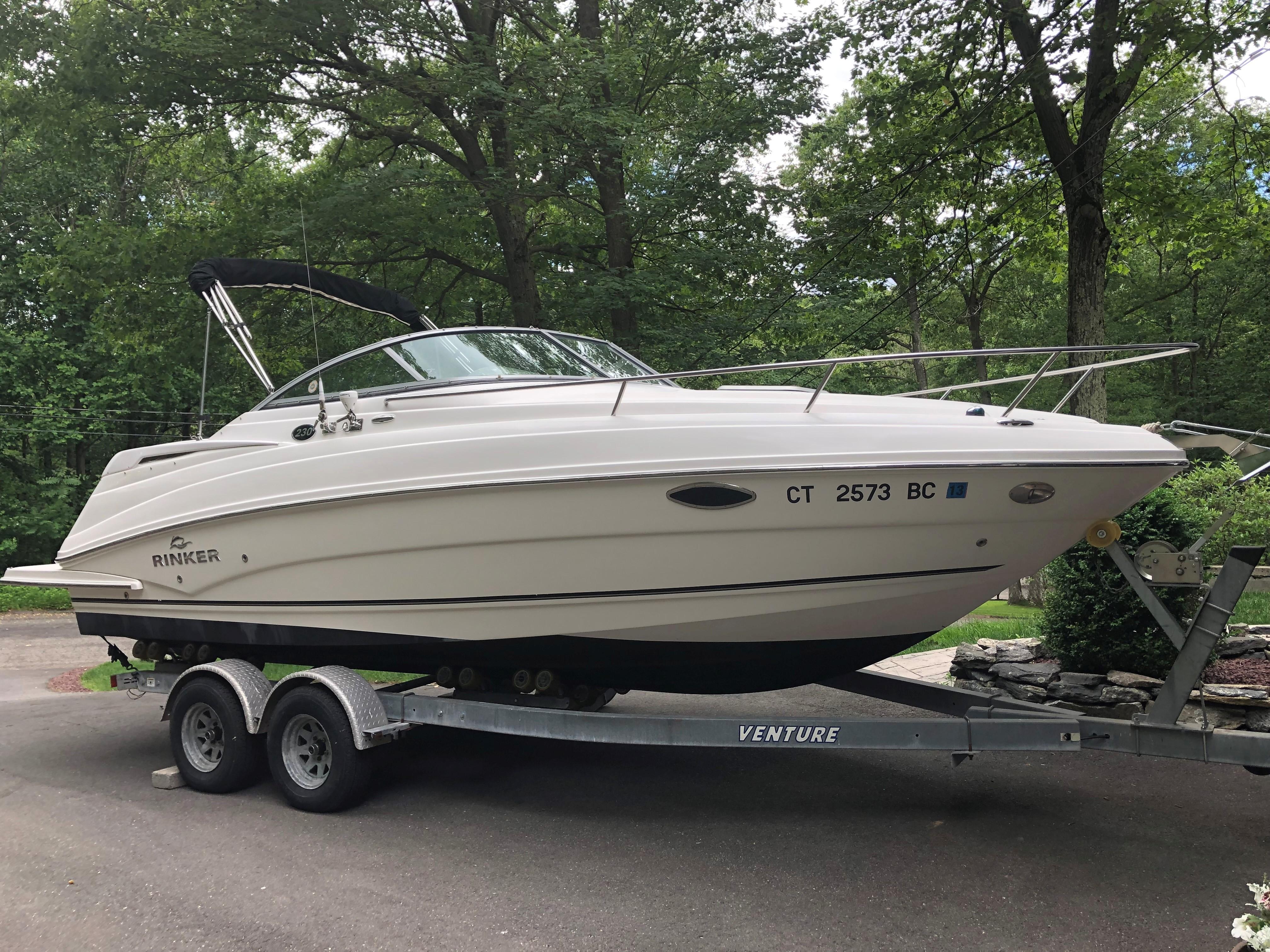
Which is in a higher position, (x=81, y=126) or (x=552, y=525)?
(x=81, y=126)

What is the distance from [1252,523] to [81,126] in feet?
50.7

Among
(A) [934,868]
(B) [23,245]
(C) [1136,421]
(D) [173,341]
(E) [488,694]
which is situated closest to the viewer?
(A) [934,868]

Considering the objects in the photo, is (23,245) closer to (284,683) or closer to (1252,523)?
(284,683)

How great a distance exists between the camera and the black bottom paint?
4.13 metres

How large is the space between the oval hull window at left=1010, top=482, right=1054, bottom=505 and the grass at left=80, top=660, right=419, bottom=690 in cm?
633

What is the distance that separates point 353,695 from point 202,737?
136cm

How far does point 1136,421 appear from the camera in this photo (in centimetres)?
2084

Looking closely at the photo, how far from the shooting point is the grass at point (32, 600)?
17.0 meters

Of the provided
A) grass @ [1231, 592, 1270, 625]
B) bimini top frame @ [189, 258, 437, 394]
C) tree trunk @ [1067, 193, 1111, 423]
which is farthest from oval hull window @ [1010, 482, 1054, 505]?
tree trunk @ [1067, 193, 1111, 423]

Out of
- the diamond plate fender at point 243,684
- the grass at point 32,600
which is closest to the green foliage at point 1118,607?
the diamond plate fender at point 243,684

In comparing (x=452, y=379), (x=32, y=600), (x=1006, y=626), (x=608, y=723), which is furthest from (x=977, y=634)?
(x=32, y=600)

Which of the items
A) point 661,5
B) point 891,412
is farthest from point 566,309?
point 891,412

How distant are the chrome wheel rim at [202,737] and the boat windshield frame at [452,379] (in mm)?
1843

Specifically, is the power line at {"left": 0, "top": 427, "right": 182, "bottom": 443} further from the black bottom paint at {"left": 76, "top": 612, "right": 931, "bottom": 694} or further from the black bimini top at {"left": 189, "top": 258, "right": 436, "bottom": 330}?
the black bottom paint at {"left": 76, "top": 612, "right": 931, "bottom": 694}
